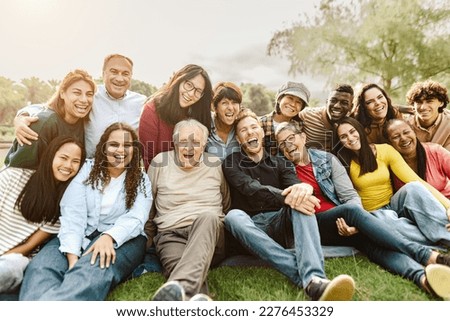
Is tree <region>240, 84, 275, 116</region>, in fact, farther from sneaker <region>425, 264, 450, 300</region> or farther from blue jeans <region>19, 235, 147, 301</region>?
sneaker <region>425, 264, 450, 300</region>

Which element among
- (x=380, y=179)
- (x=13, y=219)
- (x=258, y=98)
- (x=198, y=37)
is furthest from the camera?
(x=258, y=98)

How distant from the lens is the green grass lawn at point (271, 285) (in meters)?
2.58

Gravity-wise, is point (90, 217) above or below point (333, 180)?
below

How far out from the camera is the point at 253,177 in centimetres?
313

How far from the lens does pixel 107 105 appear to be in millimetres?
3408

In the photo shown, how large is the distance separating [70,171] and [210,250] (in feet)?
4.01

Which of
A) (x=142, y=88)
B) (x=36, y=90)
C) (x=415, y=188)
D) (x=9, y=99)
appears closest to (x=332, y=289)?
(x=415, y=188)

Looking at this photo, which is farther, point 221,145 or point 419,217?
point 221,145

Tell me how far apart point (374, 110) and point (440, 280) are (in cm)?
157

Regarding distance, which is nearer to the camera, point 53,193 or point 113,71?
point 53,193

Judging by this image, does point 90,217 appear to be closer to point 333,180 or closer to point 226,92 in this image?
point 226,92

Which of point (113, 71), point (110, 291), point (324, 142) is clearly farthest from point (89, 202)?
point (324, 142)

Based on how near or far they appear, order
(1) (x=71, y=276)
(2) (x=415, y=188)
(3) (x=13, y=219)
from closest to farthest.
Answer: (1) (x=71, y=276)
(3) (x=13, y=219)
(2) (x=415, y=188)

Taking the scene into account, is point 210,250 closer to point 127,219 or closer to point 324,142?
point 127,219
